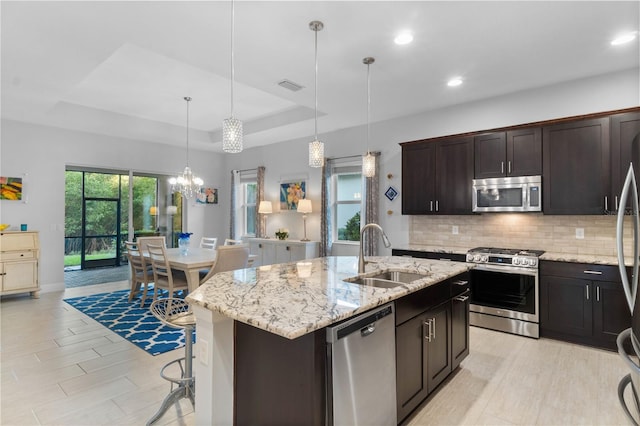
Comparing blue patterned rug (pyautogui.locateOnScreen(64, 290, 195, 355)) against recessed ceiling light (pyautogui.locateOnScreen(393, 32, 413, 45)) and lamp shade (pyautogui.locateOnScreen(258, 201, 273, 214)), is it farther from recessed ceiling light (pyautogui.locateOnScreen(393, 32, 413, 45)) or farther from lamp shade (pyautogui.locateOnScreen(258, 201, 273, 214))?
recessed ceiling light (pyautogui.locateOnScreen(393, 32, 413, 45))

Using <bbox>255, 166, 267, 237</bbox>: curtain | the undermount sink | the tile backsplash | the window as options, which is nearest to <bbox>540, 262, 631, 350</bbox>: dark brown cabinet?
the tile backsplash

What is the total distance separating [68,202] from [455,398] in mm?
8536

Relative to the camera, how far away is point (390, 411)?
191 cm

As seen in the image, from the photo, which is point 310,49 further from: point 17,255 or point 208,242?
point 17,255

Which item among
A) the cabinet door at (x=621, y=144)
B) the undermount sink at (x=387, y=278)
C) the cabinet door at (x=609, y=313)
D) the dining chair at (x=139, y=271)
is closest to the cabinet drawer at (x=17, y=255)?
the dining chair at (x=139, y=271)

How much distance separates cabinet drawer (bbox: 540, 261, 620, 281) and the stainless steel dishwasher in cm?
262

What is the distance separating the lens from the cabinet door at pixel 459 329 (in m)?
2.66

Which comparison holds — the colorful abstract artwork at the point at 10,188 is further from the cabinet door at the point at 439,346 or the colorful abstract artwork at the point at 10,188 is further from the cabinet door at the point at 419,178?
the cabinet door at the point at 439,346

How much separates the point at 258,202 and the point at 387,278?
5.07 m

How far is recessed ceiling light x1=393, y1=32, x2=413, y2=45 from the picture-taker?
2.87 metres

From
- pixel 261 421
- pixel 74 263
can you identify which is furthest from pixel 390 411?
pixel 74 263

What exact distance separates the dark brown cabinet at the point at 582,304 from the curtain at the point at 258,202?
207 inches

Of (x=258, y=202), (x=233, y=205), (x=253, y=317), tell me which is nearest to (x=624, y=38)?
(x=253, y=317)

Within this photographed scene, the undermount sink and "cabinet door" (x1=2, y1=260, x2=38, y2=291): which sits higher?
the undermount sink
